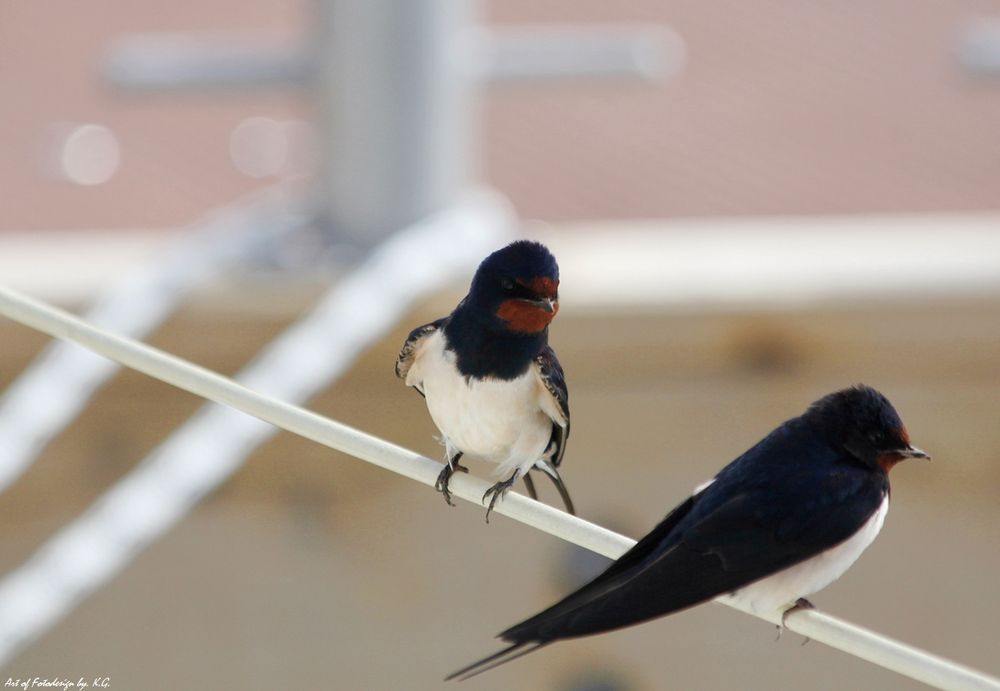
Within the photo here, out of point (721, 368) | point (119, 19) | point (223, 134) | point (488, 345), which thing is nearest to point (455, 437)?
point (488, 345)

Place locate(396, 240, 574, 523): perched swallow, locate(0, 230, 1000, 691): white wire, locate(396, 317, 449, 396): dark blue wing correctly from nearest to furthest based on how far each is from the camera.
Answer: locate(0, 230, 1000, 691): white wire, locate(396, 240, 574, 523): perched swallow, locate(396, 317, 449, 396): dark blue wing

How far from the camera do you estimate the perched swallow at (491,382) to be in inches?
45.6

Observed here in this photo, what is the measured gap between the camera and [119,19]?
5.26 m

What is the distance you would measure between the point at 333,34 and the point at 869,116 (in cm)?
250

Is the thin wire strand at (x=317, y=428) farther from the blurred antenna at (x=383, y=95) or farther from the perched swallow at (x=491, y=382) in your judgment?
the blurred antenna at (x=383, y=95)

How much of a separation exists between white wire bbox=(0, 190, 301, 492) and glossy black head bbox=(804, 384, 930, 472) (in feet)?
3.96

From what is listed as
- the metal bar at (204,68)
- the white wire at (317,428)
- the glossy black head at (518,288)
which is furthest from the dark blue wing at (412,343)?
the metal bar at (204,68)

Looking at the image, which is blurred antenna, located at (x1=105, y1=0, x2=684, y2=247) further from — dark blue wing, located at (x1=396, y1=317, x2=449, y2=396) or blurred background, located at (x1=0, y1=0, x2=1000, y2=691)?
dark blue wing, located at (x1=396, y1=317, x2=449, y2=396)

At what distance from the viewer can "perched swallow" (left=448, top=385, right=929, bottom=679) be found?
0.93 metres

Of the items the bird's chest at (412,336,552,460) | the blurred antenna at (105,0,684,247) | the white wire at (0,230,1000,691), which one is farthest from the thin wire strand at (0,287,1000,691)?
the blurred antenna at (105,0,684,247)

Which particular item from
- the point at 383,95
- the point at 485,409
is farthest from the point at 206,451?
the point at 383,95

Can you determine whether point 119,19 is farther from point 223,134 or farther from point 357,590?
point 357,590

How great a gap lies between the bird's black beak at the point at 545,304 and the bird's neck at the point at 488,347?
114 mm

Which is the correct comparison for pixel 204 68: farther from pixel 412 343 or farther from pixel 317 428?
pixel 317 428
